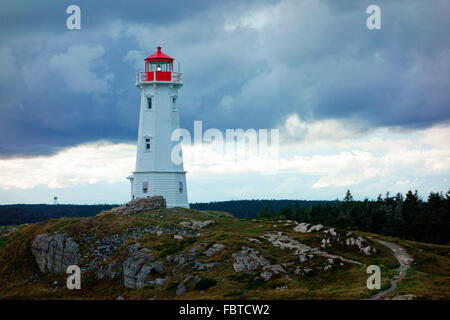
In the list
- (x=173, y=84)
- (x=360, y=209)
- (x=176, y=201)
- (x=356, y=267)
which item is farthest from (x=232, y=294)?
(x=360, y=209)

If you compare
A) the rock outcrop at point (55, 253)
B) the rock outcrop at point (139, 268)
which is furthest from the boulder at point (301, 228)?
the rock outcrop at point (55, 253)

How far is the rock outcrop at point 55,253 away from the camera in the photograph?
63719 millimetres

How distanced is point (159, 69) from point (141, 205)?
63.3ft

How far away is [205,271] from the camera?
52688mm

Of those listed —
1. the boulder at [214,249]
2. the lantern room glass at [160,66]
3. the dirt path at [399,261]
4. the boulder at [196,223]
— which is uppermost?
the lantern room glass at [160,66]

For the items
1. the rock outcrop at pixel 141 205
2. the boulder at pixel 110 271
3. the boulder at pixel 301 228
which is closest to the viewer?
the boulder at pixel 110 271

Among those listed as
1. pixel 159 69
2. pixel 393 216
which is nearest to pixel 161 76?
pixel 159 69

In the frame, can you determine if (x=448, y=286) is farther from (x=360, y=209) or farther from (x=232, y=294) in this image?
(x=360, y=209)

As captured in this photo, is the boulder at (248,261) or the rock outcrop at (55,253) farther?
the rock outcrop at (55,253)

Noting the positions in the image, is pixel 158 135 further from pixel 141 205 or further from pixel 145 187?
pixel 141 205

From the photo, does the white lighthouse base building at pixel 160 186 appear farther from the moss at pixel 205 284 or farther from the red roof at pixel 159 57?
the moss at pixel 205 284

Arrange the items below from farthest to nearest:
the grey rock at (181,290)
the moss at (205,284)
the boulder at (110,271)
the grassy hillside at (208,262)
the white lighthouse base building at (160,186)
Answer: the white lighthouse base building at (160,186), the boulder at (110,271), the grey rock at (181,290), the moss at (205,284), the grassy hillside at (208,262)

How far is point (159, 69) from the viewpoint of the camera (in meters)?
82.3

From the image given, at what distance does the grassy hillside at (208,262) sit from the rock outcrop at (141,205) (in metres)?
1.64
